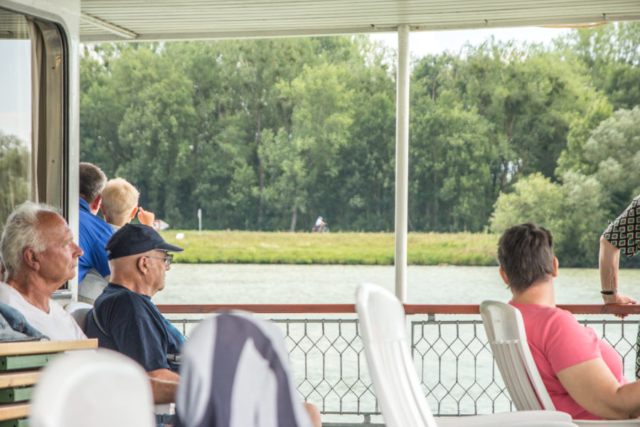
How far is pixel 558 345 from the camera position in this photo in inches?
81.4

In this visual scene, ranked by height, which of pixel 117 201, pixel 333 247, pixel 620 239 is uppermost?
pixel 117 201

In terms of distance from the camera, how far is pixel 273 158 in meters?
29.8

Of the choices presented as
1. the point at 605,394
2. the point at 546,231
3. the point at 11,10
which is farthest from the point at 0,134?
the point at 605,394

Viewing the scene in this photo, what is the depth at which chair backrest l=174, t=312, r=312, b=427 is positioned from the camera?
2.96ft

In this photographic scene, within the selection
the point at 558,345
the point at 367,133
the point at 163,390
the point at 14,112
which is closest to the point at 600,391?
the point at 558,345

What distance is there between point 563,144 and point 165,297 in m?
17.2

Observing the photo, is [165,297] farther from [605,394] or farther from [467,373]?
[605,394]

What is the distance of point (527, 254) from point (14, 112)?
2.08 meters

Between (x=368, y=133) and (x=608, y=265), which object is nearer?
(x=608, y=265)

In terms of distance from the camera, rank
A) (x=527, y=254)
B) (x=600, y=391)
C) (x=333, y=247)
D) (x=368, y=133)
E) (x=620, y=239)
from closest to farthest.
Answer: (x=600, y=391), (x=527, y=254), (x=620, y=239), (x=333, y=247), (x=368, y=133)

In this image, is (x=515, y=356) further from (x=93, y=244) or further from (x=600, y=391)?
(x=93, y=244)

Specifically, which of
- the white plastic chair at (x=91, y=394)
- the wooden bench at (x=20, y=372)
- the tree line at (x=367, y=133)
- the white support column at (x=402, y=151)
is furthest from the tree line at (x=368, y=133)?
the white plastic chair at (x=91, y=394)

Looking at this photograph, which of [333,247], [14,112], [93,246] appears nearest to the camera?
[14,112]

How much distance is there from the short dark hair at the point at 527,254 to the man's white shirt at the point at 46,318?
1.36 meters
